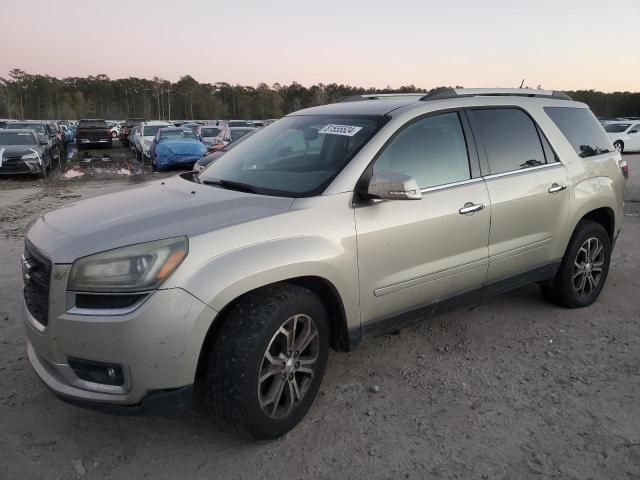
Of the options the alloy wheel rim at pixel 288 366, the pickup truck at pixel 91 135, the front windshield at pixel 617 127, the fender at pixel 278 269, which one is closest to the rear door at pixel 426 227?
the fender at pixel 278 269

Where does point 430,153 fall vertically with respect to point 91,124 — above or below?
below

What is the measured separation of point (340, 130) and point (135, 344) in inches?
74.4

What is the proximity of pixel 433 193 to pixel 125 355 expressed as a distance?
2044 millimetres

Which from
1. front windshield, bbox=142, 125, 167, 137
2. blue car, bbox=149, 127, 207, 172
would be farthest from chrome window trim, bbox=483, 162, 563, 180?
front windshield, bbox=142, 125, 167, 137

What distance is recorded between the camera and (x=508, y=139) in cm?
395

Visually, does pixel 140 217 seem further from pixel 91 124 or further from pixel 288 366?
pixel 91 124

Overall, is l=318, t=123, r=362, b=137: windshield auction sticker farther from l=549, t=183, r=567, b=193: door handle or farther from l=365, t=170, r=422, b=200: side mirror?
l=549, t=183, r=567, b=193: door handle

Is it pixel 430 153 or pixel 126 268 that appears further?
pixel 430 153

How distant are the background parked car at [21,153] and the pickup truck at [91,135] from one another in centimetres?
1338

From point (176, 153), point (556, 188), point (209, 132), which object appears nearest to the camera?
point (556, 188)

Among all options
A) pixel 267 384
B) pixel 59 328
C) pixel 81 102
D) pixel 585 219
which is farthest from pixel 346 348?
pixel 81 102

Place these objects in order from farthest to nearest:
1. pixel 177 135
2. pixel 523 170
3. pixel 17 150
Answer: pixel 177 135 < pixel 17 150 < pixel 523 170

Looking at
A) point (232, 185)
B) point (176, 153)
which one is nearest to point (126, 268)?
point (232, 185)

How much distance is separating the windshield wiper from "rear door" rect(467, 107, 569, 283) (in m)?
1.64
